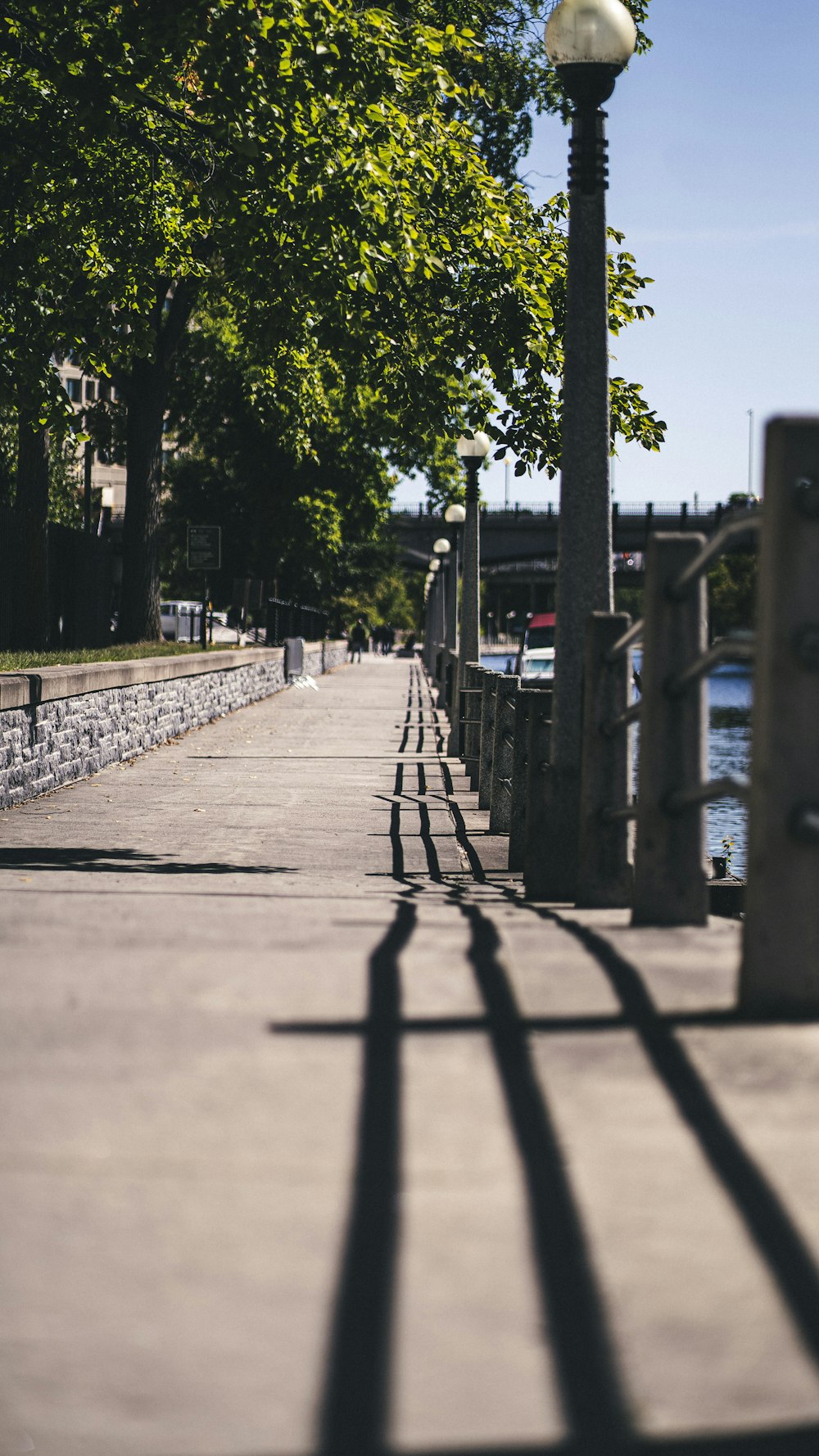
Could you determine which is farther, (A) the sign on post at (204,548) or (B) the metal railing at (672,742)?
(A) the sign on post at (204,548)

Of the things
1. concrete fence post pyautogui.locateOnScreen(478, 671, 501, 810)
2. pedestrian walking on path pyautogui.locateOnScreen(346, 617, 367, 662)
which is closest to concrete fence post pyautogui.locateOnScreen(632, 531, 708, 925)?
concrete fence post pyautogui.locateOnScreen(478, 671, 501, 810)

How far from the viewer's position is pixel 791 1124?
290 cm

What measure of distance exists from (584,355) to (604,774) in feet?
7.57

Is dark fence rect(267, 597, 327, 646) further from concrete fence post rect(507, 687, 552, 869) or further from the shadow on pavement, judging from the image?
the shadow on pavement

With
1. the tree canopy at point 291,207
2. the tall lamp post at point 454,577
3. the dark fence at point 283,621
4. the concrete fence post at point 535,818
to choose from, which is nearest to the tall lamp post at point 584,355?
the concrete fence post at point 535,818

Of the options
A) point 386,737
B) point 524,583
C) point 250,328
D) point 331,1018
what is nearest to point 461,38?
point 250,328

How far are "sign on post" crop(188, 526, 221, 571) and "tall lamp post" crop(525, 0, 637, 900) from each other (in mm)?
19137

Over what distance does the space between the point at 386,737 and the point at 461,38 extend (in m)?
12.4

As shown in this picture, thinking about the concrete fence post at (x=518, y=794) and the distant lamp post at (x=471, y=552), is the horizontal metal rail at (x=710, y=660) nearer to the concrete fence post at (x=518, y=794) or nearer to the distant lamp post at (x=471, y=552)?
the concrete fence post at (x=518, y=794)

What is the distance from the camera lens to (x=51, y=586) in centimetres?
2117

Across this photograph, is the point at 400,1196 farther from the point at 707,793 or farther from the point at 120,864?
the point at 120,864

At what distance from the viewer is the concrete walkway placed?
2.13 m

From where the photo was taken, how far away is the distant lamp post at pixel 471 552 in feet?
61.5

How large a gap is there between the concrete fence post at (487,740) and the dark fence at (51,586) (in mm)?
6765
